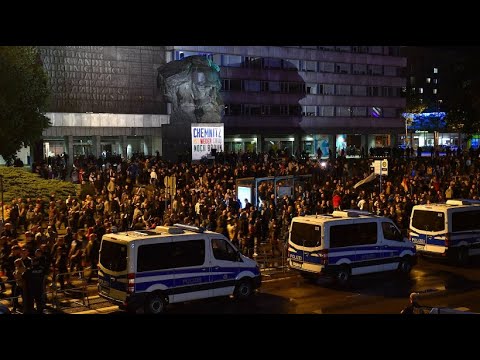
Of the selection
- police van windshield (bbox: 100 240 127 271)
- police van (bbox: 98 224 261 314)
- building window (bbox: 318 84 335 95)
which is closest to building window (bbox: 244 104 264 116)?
building window (bbox: 318 84 335 95)

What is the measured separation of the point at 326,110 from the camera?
82.7m

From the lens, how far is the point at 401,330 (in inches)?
250

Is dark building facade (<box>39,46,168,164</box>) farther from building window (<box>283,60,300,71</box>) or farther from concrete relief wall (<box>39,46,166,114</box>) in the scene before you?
building window (<box>283,60,300,71</box>)

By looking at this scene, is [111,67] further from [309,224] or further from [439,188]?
[309,224]

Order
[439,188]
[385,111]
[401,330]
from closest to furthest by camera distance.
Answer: [401,330]
[439,188]
[385,111]

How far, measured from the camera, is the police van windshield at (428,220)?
22984 mm

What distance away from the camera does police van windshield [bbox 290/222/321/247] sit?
19503 mm

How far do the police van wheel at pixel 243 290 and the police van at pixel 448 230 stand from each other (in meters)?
8.47

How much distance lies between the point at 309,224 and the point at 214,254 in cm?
393

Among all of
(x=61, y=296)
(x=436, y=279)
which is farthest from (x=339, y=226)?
(x=61, y=296)

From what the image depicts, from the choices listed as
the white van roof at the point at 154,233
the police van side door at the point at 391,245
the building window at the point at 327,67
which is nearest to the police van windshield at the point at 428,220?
the police van side door at the point at 391,245

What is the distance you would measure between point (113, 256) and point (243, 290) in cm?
380

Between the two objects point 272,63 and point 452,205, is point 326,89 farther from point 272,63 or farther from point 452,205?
point 452,205

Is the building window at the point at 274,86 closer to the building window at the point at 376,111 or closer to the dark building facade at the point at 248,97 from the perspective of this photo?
the dark building facade at the point at 248,97
